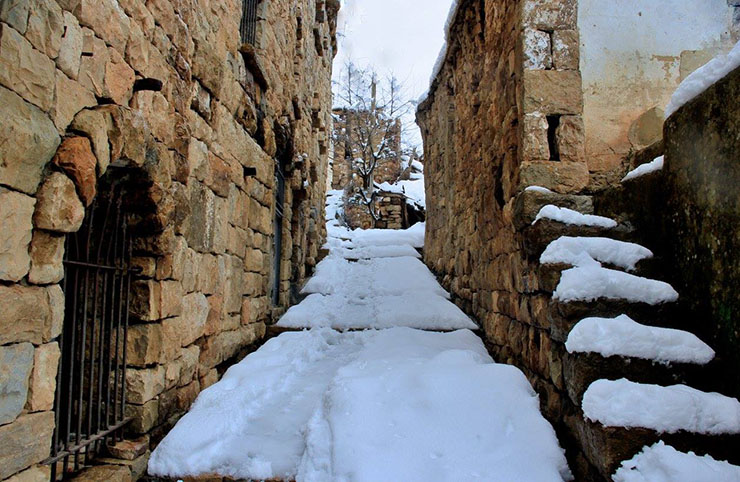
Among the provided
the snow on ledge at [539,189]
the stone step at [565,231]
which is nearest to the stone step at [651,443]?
the stone step at [565,231]

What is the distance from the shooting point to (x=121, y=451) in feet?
7.09

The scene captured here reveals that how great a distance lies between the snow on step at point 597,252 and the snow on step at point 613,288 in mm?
147

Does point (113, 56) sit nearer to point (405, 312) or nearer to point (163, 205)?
point (163, 205)

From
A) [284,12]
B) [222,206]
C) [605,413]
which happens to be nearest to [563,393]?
[605,413]

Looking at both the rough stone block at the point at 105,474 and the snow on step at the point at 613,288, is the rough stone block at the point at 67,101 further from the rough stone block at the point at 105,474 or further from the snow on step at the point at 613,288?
the snow on step at the point at 613,288

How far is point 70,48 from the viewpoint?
168cm

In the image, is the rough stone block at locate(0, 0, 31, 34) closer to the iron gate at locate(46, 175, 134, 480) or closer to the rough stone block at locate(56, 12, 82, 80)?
the rough stone block at locate(56, 12, 82, 80)

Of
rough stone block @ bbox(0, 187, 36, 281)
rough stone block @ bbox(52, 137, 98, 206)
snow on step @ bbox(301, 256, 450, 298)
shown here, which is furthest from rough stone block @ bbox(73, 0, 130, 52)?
snow on step @ bbox(301, 256, 450, 298)

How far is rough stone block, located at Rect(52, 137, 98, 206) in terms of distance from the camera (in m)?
1.63

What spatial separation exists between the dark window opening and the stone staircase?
0.61m

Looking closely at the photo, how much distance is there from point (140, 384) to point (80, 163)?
4.10 ft

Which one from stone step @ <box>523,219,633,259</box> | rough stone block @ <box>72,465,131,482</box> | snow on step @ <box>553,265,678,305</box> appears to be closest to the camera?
rough stone block @ <box>72,465,131,482</box>

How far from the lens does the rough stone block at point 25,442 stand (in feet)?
4.62

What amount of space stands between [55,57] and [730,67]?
2.67 meters
